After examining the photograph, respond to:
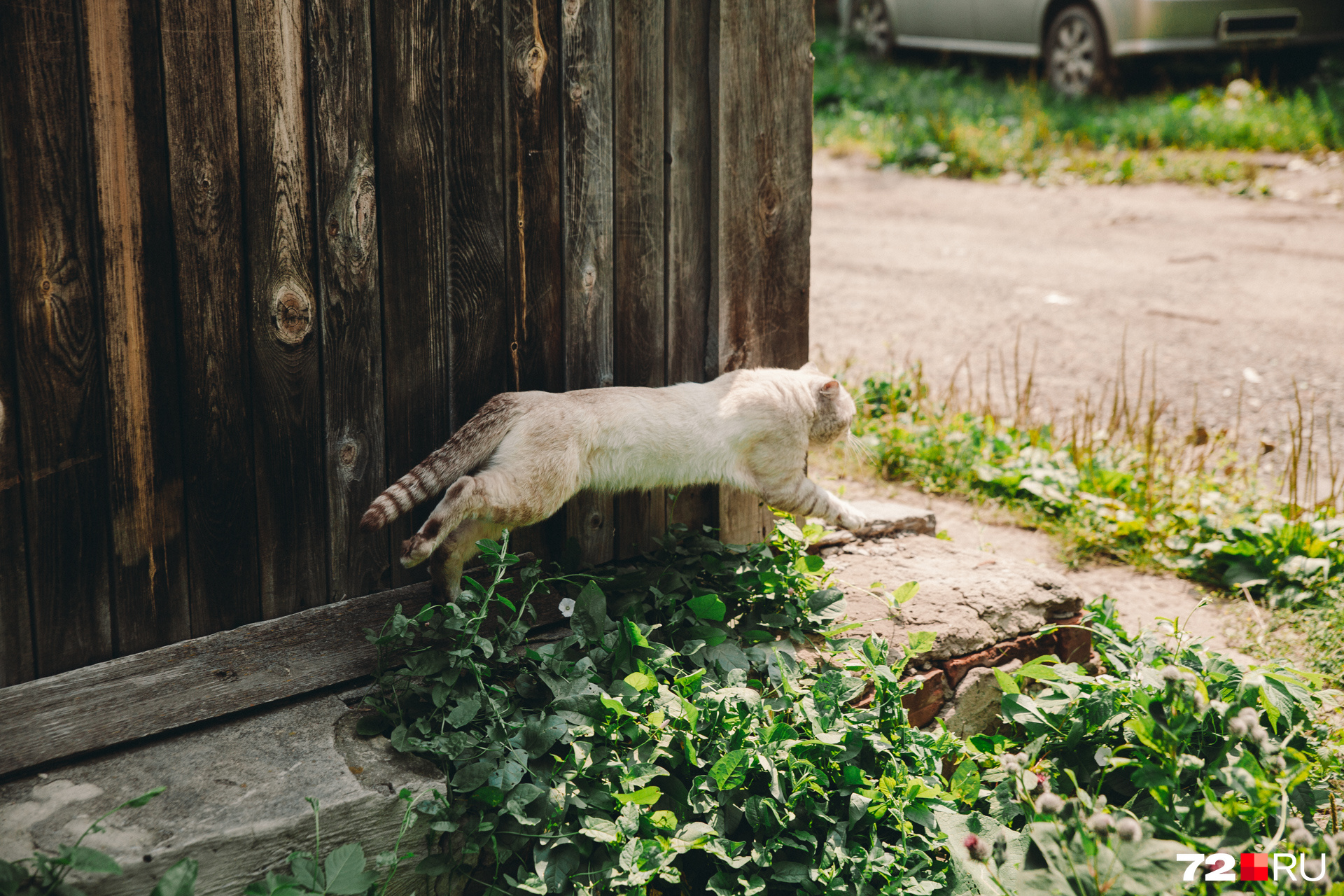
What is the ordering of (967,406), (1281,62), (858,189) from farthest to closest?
(1281,62), (858,189), (967,406)

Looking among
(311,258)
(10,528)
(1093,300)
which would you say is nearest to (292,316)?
(311,258)

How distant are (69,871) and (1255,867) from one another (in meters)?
2.44

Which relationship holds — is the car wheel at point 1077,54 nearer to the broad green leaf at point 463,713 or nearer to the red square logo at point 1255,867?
the red square logo at point 1255,867

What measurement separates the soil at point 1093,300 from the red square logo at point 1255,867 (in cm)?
200

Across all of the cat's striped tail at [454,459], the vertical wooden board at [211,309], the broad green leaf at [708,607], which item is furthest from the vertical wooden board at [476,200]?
the broad green leaf at [708,607]

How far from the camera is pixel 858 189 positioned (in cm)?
1076

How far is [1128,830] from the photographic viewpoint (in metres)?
2.29

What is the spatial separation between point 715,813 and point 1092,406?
14.3 ft

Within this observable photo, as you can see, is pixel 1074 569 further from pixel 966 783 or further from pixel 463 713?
pixel 463 713

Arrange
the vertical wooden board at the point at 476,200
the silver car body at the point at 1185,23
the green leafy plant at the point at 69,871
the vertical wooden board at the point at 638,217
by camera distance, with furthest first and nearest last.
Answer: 1. the silver car body at the point at 1185,23
2. the vertical wooden board at the point at 638,217
3. the vertical wooden board at the point at 476,200
4. the green leafy plant at the point at 69,871

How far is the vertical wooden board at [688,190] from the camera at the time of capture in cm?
345

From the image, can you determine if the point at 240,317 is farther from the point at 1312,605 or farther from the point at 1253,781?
the point at 1312,605

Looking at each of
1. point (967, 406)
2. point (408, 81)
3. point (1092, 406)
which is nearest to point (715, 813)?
point (408, 81)

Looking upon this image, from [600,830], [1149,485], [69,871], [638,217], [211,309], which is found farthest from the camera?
[1149,485]
